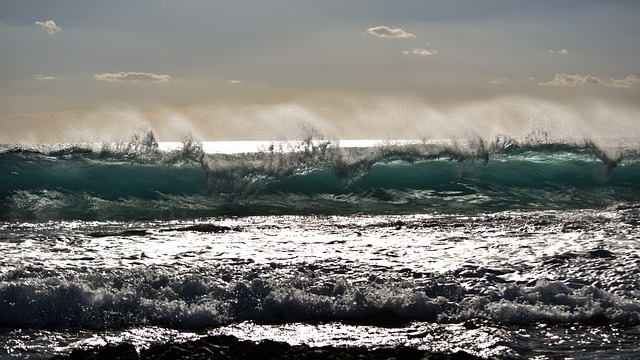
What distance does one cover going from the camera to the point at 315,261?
8.54m

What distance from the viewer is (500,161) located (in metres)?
21.1

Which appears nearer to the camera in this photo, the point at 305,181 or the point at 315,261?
the point at 315,261

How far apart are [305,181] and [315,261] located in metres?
10.0

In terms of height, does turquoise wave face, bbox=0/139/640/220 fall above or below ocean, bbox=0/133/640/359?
above

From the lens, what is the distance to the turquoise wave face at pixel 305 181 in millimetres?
15750

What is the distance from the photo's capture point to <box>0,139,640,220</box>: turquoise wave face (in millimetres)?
15750

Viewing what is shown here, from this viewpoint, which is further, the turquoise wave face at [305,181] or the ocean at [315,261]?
the turquoise wave face at [305,181]

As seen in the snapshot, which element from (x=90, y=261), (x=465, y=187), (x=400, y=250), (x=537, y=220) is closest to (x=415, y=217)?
(x=537, y=220)

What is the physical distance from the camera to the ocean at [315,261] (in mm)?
6012

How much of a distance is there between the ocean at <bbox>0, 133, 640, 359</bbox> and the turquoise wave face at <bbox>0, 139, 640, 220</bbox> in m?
0.10

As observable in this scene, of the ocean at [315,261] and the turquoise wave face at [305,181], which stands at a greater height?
the turquoise wave face at [305,181]

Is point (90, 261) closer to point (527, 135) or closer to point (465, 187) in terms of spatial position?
point (465, 187)

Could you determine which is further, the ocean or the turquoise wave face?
the turquoise wave face

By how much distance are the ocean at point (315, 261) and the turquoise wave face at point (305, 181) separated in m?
0.10
